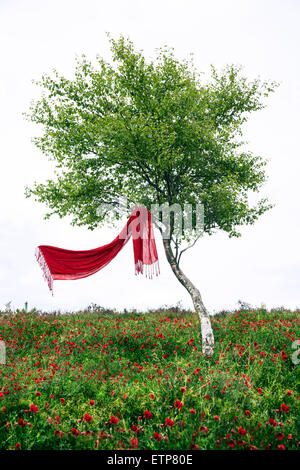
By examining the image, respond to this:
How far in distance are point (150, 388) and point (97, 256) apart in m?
4.58

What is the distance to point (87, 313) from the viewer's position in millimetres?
14367

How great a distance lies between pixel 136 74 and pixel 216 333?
27.5 feet

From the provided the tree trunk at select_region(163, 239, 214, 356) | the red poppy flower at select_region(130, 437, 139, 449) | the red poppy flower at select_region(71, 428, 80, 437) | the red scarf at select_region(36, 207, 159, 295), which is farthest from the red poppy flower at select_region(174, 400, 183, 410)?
the red scarf at select_region(36, 207, 159, 295)

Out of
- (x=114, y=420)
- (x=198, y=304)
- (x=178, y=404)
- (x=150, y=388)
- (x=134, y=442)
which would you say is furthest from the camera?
(x=198, y=304)

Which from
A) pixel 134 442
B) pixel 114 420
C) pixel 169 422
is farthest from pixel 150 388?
pixel 134 442

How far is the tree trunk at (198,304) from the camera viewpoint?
30.7 feet

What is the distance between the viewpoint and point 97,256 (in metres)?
10.4

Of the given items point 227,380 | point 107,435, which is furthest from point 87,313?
point 107,435

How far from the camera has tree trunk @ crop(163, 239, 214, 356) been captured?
9344 mm

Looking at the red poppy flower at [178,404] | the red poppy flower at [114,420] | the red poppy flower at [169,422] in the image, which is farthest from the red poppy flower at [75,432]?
the red poppy flower at [178,404]

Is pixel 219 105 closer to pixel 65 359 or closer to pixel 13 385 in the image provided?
pixel 65 359

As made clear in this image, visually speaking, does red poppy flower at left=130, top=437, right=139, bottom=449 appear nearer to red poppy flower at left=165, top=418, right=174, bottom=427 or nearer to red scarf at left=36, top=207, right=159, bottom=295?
red poppy flower at left=165, top=418, right=174, bottom=427

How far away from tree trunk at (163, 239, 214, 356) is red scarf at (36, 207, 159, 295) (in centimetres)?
76

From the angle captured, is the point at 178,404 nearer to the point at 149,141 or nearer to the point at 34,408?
the point at 34,408
